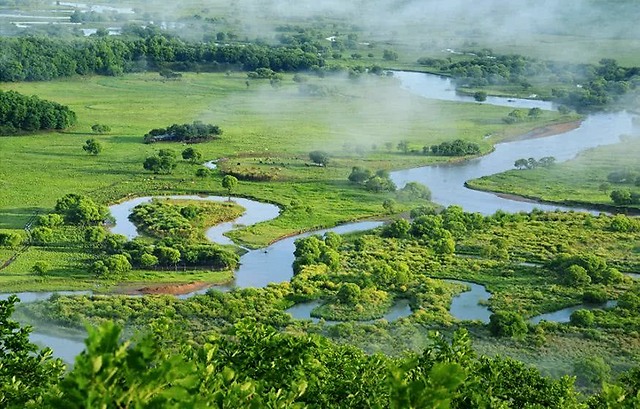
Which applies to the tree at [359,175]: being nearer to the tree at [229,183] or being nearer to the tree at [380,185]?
the tree at [380,185]

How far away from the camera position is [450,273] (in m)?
25.5

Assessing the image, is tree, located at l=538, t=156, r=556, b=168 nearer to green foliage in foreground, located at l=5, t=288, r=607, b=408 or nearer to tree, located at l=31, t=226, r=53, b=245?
tree, located at l=31, t=226, r=53, b=245

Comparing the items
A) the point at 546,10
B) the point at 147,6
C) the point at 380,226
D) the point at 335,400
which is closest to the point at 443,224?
the point at 380,226

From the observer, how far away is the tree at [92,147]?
126ft

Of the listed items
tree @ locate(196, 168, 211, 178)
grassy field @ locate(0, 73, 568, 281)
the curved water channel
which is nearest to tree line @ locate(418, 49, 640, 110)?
the curved water channel

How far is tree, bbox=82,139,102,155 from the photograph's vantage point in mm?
38406

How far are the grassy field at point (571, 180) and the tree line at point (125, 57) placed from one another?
94.5ft

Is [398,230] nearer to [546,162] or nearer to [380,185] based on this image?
[380,185]

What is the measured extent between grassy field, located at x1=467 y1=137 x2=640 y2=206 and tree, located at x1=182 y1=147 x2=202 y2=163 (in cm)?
1227

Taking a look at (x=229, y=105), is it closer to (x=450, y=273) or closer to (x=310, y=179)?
(x=310, y=179)

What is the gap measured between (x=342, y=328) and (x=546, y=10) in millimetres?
85765

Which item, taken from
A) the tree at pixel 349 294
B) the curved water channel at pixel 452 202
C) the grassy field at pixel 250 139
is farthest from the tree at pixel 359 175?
the tree at pixel 349 294

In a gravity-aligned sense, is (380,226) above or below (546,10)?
below

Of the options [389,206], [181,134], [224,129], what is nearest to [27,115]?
[181,134]
